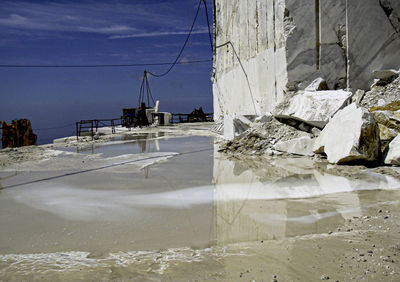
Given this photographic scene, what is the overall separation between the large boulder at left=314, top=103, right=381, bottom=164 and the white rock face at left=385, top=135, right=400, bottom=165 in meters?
0.14

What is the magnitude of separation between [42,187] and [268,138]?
15.0 feet

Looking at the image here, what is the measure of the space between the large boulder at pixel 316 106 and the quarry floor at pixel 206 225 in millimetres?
1431

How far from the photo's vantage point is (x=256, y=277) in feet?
6.48

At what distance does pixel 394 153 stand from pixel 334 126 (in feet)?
3.42

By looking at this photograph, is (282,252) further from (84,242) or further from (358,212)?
(84,242)

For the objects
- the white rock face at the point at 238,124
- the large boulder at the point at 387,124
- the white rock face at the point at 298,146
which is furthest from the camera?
the white rock face at the point at 238,124

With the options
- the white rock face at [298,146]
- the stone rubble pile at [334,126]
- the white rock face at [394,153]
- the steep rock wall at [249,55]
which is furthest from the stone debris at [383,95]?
the steep rock wall at [249,55]

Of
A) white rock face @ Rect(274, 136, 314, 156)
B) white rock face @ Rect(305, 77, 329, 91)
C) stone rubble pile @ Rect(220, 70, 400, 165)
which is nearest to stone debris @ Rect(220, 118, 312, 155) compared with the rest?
stone rubble pile @ Rect(220, 70, 400, 165)

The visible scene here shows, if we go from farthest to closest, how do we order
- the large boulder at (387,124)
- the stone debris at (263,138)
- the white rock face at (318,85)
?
the white rock face at (318,85) < the stone debris at (263,138) < the large boulder at (387,124)

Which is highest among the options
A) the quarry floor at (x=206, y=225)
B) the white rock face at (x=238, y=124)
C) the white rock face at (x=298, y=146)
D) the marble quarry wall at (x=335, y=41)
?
the marble quarry wall at (x=335, y=41)

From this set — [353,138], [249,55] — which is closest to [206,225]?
[353,138]

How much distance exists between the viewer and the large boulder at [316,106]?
6.54 meters

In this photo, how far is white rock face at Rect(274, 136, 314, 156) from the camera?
251 inches

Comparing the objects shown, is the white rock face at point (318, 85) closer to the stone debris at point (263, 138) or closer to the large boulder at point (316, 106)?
the large boulder at point (316, 106)
